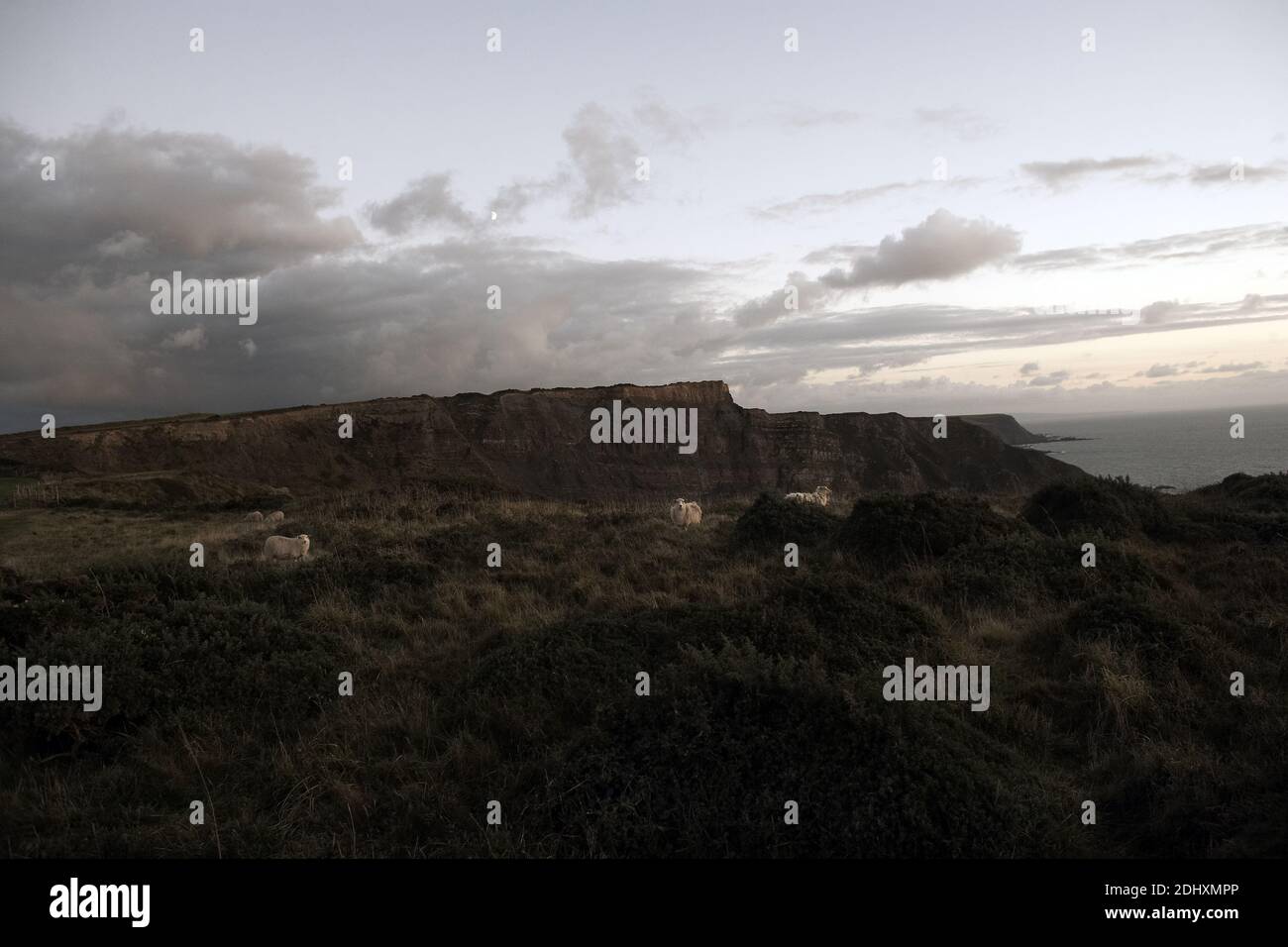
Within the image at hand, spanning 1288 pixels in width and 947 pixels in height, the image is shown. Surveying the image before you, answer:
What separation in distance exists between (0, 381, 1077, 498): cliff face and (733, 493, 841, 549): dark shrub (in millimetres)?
36565

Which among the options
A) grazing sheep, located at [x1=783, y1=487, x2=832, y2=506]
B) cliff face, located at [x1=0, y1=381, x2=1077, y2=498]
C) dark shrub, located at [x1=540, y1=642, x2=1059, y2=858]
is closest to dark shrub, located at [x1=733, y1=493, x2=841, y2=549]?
grazing sheep, located at [x1=783, y1=487, x2=832, y2=506]

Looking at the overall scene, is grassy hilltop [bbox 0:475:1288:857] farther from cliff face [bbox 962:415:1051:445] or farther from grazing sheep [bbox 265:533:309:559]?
cliff face [bbox 962:415:1051:445]

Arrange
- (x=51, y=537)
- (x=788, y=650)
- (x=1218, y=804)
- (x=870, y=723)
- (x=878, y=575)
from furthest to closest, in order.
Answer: (x=51, y=537) → (x=878, y=575) → (x=788, y=650) → (x=870, y=723) → (x=1218, y=804)

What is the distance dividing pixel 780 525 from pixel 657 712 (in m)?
7.99

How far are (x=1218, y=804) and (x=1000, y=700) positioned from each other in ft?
5.70

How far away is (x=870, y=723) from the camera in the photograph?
431cm

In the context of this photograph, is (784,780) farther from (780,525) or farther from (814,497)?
(814,497)

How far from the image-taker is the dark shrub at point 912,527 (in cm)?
1048

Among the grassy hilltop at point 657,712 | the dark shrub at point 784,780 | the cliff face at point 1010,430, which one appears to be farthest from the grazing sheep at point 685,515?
the cliff face at point 1010,430

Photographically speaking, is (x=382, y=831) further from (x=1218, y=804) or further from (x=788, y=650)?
(x=1218, y=804)

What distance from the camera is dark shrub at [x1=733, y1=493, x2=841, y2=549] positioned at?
12.0 m

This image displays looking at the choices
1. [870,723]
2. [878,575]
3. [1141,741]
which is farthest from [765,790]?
[878,575]

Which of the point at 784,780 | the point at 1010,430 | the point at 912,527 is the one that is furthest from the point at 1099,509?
the point at 1010,430

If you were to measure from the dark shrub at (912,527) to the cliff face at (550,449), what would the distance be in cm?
3856
